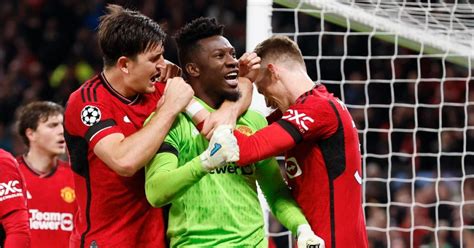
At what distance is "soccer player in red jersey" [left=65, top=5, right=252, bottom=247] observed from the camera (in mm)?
4535

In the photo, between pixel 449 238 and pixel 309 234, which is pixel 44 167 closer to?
pixel 309 234

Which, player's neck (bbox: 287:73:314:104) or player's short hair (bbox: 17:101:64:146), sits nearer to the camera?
player's neck (bbox: 287:73:314:104)

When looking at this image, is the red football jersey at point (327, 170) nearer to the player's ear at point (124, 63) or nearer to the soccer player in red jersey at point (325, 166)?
the soccer player in red jersey at point (325, 166)

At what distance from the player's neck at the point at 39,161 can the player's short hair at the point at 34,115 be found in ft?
0.36

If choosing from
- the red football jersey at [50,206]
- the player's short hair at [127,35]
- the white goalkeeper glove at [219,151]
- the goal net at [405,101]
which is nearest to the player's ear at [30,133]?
the red football jersey at [50,206]

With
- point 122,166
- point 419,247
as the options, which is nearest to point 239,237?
point 122,166

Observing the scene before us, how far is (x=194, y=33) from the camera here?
4.63m

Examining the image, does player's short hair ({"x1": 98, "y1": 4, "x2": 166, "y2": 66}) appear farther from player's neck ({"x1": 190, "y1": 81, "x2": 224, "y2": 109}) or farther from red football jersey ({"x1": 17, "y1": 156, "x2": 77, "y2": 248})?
red football jersey ({"x1": 17, "y1": 156, "x2": 77, "y2": 248})

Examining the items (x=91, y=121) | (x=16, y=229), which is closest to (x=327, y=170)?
(x=91, y=121)

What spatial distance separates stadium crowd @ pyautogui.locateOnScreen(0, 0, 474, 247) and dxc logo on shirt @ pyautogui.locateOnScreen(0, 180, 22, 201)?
2512mm

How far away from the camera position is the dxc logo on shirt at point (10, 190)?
5.20m

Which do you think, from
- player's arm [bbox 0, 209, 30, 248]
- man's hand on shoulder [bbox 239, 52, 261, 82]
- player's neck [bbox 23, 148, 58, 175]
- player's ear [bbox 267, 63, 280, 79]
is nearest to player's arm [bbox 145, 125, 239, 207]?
man's hand on shoulder [bbox 239, 52, 261, 82]

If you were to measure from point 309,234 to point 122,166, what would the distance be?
37.5 inches

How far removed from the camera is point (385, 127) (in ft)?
33.4
